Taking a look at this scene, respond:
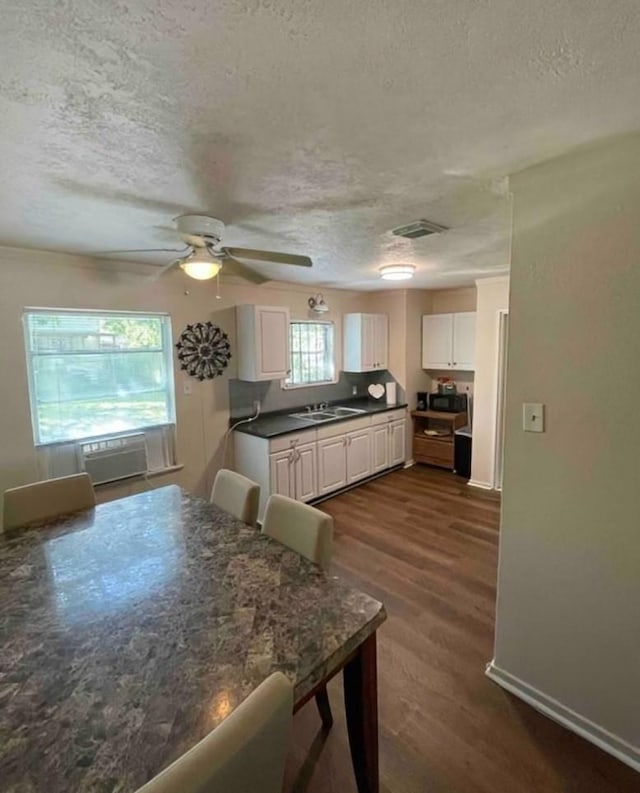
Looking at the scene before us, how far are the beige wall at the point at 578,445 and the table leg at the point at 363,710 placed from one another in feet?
3.08

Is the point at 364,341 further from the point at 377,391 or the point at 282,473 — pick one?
the point at 282,473

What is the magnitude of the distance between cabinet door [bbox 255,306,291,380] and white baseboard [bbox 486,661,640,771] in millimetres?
2916

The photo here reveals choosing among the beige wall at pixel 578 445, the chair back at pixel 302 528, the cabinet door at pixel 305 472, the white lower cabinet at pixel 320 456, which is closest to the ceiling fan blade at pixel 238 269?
the chair back at pixel 302 528

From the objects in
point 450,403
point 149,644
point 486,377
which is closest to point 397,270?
point 486,377

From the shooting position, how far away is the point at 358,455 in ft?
15.0

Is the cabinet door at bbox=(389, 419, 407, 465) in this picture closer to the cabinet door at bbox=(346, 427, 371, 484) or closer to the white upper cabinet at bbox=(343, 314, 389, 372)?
the cabinet door at bbox=(346, 427, 371, 484)

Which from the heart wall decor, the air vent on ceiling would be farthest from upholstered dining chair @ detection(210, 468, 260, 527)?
the heart wall decor

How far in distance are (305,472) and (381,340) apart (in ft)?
7.20

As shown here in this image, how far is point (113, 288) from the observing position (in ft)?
10.6

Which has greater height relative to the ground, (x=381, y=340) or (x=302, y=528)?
(x=381, y=340)

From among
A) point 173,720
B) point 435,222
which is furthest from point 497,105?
point 173,720

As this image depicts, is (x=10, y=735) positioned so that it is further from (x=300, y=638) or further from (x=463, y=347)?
(x=463, y=347)

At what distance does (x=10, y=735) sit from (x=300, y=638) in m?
0.67

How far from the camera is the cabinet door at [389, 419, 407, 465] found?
5051 mm
